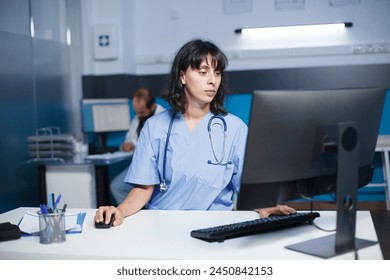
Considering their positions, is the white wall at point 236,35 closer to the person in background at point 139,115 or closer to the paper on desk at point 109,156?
the person in background at point 139,115

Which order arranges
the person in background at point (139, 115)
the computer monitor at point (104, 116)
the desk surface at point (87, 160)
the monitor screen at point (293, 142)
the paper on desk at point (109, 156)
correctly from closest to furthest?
the monitor screen at point (293, 142)
the desk surface at point (87, 160)
the paper on desk at point (109, 156)
the person in background at point (139, 115)
the computer monitor at point (104, 116)

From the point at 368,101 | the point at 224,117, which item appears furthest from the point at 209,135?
the point at 368,101

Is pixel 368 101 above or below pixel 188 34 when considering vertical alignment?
below

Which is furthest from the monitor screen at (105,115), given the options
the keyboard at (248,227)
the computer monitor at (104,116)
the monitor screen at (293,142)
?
the monitor screen at (293,142)

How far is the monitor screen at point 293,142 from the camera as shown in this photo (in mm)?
965

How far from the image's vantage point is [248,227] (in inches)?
44.3

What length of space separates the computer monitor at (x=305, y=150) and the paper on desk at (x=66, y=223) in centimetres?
46

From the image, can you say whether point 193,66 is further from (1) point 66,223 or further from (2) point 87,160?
(2) point 87,160

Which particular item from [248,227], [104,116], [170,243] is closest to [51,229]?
[170,243]

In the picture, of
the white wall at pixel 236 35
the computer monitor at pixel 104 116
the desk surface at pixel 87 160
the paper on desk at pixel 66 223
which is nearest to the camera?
the paper on desk at pixel 66 223

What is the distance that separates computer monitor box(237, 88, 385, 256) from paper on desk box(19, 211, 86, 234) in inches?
18.3
